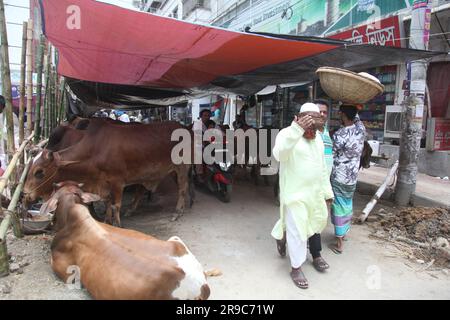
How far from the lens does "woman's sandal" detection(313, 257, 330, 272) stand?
3186mm

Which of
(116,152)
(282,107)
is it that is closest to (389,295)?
(116,152)

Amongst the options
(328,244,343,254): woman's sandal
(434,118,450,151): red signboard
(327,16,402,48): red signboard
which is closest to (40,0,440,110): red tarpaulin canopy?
(328,244,343,254): woman's sandal

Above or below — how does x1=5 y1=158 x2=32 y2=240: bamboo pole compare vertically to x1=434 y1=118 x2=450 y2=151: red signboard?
below

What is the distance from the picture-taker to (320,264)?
10.5ft

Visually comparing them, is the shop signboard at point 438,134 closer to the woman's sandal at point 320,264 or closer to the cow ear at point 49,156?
the woman's sandal at point 320,264

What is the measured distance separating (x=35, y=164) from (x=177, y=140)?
6.84 ft

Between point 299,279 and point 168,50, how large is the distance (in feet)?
8.82

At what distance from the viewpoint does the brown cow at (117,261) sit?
2.03 meters

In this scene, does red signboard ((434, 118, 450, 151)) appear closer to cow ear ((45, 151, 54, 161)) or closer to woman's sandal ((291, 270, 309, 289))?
woman's sandal ((291, 270, 309, 289))

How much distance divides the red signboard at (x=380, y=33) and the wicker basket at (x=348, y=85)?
490cm

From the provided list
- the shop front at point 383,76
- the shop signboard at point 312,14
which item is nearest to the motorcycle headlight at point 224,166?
the shop front at point 383,76

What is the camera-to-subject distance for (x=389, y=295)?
2.79 meters

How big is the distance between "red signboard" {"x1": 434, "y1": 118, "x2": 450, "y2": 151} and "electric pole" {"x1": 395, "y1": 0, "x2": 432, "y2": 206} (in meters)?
2.99
